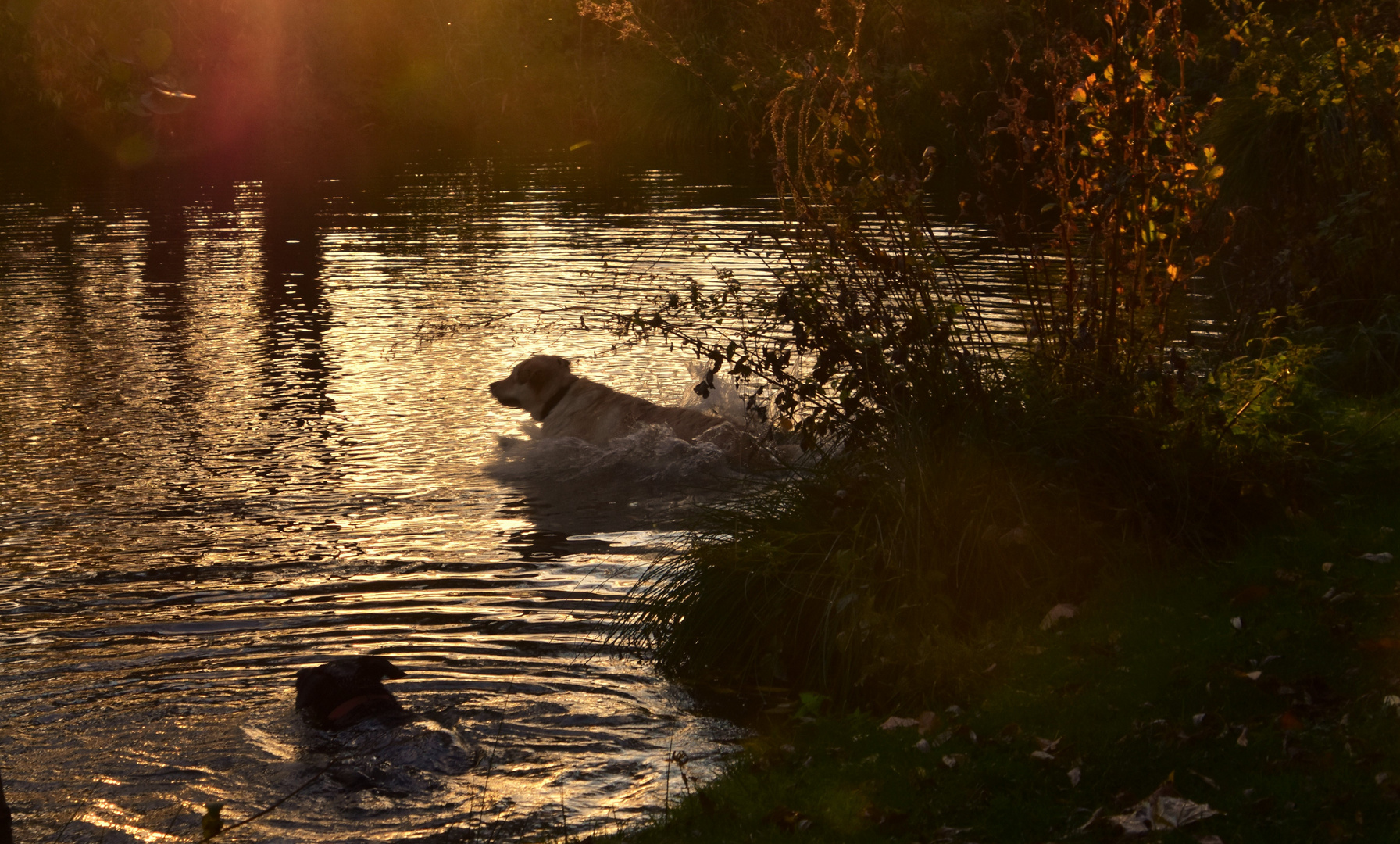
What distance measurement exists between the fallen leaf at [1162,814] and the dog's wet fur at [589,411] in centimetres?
678

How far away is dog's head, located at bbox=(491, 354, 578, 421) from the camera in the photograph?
1357 centimetres

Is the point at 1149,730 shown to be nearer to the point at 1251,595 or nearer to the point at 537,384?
the point at 1251,595

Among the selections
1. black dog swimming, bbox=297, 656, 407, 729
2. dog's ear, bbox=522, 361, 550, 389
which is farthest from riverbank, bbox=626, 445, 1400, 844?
dog's ear, bbox=522, 361, 550, 389

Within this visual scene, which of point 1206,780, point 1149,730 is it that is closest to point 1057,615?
point 1149,730

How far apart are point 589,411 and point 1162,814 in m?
8.78

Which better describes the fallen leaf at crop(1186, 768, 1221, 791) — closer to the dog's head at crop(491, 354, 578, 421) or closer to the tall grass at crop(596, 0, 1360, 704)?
the tall grass at crop(596, 0, 1360, 704)

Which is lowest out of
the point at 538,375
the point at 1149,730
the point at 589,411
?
the point at 589,411

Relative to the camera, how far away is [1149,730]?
549cm

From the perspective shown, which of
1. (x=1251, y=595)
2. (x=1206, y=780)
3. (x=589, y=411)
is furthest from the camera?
(x=589, y=411)

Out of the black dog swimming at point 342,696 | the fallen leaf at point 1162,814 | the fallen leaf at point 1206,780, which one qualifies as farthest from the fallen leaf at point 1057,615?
the black dog swimming at point 342,696

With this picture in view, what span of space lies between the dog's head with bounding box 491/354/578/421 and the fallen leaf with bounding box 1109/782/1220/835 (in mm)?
9173

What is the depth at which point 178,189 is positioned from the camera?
37.6 m

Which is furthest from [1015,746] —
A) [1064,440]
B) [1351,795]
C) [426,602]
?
[426,602]

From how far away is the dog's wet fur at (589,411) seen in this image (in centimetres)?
1220
